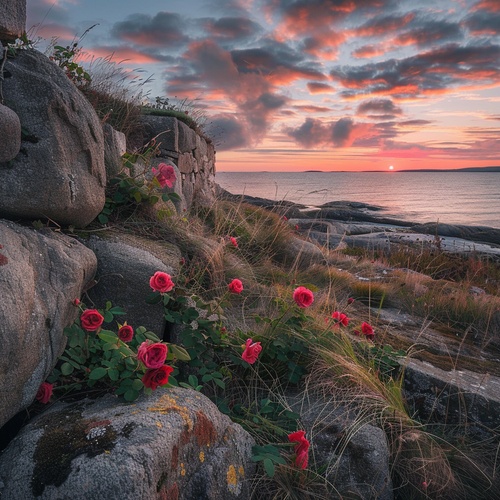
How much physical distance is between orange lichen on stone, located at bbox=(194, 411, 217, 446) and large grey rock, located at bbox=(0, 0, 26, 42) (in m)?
2.21

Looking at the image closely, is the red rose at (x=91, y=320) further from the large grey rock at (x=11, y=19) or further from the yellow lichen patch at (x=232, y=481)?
the large grey rock at (x=11, y=19)

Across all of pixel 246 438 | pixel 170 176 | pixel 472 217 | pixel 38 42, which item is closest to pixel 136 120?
pixel 38 42

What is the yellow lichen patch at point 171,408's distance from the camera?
1.83 meters

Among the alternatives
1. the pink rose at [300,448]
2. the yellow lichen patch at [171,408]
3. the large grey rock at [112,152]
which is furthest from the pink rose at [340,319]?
the large grey rock at [112,152]

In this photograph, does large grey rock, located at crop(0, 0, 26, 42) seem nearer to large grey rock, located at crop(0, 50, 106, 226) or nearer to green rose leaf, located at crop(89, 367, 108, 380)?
large grey rock, located at crop(0, 50, 106, 226)

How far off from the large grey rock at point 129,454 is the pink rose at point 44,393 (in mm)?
69

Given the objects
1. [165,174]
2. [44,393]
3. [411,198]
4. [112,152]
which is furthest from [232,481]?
[411,198]

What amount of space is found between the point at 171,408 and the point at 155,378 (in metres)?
0.13

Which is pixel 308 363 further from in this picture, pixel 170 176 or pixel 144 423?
pixel 170 176

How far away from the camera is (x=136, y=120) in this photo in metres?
5.75

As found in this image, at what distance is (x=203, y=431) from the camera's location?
191cm

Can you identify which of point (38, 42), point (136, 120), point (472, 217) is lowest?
point (472, 217)

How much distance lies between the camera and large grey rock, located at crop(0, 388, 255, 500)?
152 centimetres

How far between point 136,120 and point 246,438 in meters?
4.53
